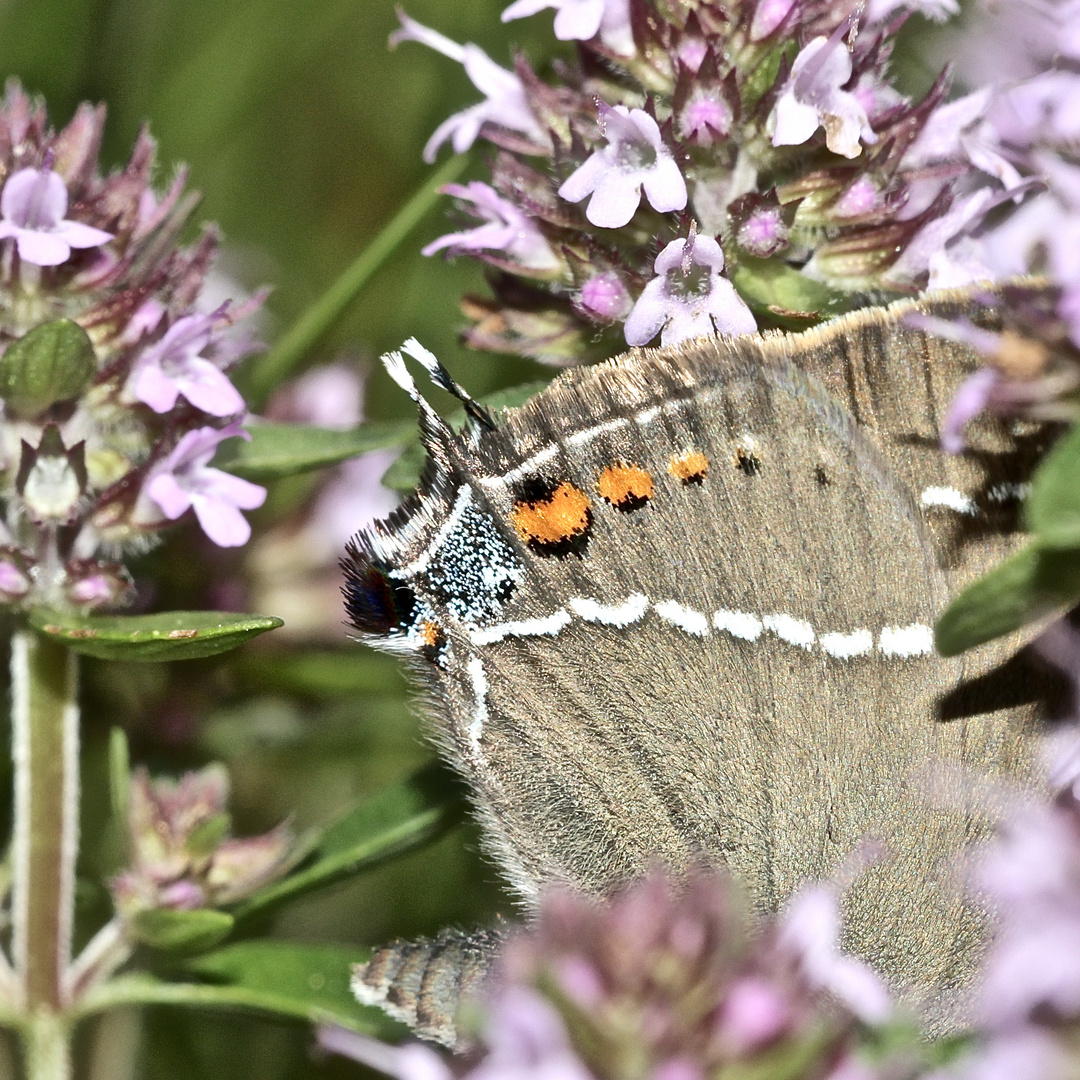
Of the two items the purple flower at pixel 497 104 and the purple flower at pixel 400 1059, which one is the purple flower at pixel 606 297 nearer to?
the purple flower at pixel 497 104

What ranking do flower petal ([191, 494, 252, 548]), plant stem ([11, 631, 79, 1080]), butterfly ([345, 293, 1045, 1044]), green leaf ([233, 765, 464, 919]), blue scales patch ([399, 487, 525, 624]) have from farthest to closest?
green leaf ([233, 765, 464, 919])
plant stem ([11, 631, 79, 1080])
flower petal ([191, 494, 252, 548])
blue scales patch ([399, 487, 525, 624])
butterfly ([345, 293, 1045, 1044])

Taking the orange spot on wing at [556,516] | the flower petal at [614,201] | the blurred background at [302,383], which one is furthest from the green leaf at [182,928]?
the flower petal at [614,201]

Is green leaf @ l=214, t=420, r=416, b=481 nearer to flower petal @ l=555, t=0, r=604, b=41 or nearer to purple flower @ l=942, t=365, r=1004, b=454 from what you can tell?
flower petal @ l=555, t=0, r=604, b=41

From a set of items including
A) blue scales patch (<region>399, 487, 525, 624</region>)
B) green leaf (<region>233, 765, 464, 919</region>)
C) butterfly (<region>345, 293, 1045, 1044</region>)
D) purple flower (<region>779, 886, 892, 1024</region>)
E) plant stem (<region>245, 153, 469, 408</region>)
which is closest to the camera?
purple flower (<region>779, 886, 892, 1024</region>)

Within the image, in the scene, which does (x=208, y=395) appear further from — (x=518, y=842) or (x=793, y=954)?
(x=793, y=954)

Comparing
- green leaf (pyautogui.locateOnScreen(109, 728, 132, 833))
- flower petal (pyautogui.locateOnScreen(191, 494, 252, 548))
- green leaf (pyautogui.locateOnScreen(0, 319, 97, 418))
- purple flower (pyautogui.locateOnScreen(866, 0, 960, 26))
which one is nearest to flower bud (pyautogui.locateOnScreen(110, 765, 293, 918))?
green leaf (pyautogui.locateOnScreen(109, 728, 132, 833))

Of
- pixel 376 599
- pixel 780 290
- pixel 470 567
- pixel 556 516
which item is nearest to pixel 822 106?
pixel 780 290
